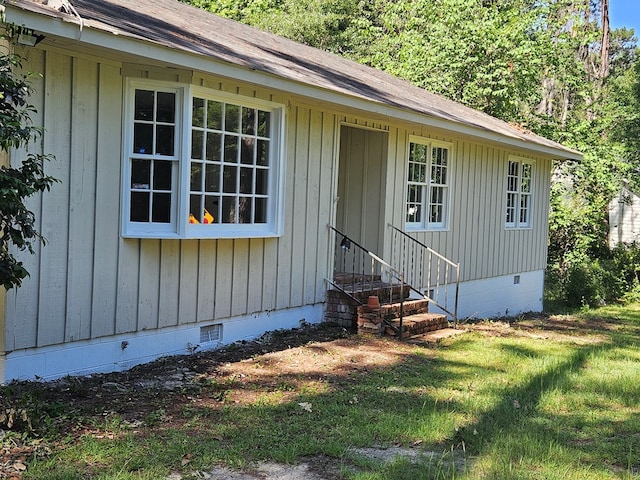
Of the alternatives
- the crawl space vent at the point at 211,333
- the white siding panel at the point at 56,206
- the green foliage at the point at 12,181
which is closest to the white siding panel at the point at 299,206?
the crawl space vent at the point at 211,333

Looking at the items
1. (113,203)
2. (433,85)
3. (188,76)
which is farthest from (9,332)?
(433,85)

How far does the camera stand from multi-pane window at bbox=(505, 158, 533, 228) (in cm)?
1421

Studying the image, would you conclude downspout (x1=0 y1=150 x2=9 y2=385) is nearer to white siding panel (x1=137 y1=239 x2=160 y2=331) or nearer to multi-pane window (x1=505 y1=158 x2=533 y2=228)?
white siding panel (x1=137 y1=239 x2=160 y2=331)

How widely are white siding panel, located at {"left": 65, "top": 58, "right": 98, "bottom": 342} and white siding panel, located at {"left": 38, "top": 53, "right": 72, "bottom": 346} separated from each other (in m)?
0.06

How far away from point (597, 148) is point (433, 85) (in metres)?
4.84

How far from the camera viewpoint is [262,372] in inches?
261

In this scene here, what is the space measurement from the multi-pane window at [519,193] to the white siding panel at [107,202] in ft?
30.9

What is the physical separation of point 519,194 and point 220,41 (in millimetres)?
8616

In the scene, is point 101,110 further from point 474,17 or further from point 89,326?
point 474,17

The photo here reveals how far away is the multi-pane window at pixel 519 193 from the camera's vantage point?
14.2 meters

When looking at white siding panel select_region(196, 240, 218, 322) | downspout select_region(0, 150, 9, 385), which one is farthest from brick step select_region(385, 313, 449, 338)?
downspout select_region(0, 150, 9, 385)

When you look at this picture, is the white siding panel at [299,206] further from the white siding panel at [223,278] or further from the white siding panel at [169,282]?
the white siding panel at [169,282]

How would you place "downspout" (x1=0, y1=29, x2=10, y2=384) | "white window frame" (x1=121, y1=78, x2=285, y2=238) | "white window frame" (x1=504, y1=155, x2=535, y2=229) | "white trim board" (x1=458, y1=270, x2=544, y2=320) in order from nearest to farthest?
1. "downspout" (x1=0, y1=29, x2=10, y2=384)
2. "white window frame" (x1=121, y1=78, x2=285, y2=238)
3. "white trim board" (x1=458, y1=270, x2=544, y2=320)
4. "white window frame" (x1=504, y1=155, x2=535, y2=229)

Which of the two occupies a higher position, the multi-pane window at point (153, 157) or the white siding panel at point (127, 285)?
the multi-pane window at point (153, 157)
